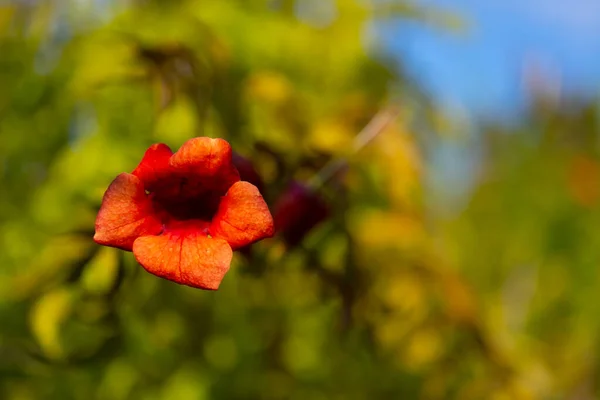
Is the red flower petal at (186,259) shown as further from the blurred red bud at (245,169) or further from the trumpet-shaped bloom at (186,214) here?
the blurred red bud at (245,169)

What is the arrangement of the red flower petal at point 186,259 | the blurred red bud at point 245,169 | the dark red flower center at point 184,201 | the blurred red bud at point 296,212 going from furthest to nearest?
the blurred red bud at point 296,212 < the blurred red bud at point 245,169 < the dark red flower center at point 184,201 < the red flower petal at point 186,259

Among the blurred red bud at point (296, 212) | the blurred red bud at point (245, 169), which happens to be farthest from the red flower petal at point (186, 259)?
the blurred red bud at point (296, 212)

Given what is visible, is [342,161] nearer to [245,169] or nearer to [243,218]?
[245,169]

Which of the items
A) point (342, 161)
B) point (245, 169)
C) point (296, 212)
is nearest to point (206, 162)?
point (245, 169)

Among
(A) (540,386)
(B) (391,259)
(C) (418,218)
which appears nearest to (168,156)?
(B) (391,259)

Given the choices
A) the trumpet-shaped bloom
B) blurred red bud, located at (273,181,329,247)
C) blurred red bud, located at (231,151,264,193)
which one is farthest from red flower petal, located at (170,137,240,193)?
blurred red bud, located at (273,181,329,247)

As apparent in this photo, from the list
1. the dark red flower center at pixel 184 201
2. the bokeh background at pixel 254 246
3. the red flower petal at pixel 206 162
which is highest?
the red flower petal at pixel 206 162
